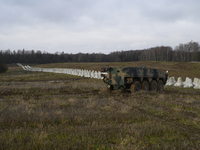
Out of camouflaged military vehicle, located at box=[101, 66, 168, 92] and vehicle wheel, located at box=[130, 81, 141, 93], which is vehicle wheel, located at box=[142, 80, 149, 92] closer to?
camouflaged military vehicle, located at box=[101, 66, 168, 92]

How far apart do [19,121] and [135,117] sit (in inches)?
147

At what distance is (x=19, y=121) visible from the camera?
5.50m

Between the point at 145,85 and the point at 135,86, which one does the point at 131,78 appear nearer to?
the point at 135,86

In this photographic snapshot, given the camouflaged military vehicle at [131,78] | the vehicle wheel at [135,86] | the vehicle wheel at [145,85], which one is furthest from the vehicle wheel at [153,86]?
the vehicle wheel at [135,86]

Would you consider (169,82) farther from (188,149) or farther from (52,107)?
(188,149)

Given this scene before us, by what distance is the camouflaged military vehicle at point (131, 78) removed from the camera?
39.9 ft

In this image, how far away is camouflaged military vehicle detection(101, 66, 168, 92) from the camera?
12164mm

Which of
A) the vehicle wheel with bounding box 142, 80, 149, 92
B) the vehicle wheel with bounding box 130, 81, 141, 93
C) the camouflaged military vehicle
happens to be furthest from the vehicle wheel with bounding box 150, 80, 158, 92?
the vehicle wheel with bounding box 130, 81, 141, 93

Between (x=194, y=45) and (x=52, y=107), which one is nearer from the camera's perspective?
(x=52, y=107)

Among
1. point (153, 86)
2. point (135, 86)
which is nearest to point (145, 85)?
point (153, 86)

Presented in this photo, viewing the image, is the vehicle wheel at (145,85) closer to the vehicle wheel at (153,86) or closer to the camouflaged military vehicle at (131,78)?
the camouflaged military vehicle at (131,78)

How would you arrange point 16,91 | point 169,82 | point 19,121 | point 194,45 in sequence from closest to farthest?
point 19,121, point 16,91, point 169,82, point 194,45

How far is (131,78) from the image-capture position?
39.5 feet

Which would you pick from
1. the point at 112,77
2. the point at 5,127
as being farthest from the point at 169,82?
the point at 5,127
